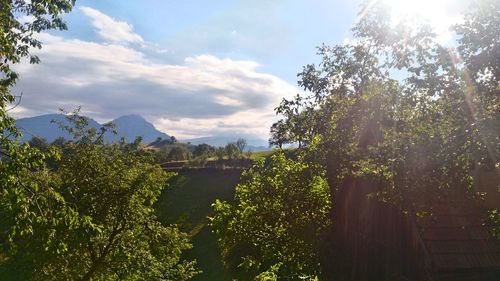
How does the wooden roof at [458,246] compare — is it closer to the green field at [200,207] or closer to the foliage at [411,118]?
the foliage at [411,118]

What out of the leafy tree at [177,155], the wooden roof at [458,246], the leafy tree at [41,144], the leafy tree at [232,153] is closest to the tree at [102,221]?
the leafy tree at [41,144]

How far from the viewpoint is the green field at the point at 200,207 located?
4881 centimetres

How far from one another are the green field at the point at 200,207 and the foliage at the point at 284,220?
13203mm

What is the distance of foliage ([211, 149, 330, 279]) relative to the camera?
18.8 m

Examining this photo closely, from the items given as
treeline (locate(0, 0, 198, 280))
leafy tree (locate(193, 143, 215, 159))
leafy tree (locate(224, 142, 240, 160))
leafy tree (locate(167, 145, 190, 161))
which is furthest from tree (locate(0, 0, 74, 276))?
leafy tree (locate(167, 145, 190, 161))

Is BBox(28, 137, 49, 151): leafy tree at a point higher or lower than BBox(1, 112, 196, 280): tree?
higher

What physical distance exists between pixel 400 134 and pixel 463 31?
447 centimetres

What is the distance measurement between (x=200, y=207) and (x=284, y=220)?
5291cm

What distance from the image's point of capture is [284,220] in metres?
19.1

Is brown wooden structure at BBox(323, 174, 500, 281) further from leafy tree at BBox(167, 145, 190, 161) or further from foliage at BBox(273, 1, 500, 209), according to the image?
leafy tree at BBox(167, 145, 190, 161)

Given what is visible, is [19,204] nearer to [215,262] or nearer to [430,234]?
[430,234]

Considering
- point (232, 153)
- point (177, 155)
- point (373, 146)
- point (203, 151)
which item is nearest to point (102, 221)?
point (373, 146)

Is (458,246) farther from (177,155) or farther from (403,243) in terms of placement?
(177,155)

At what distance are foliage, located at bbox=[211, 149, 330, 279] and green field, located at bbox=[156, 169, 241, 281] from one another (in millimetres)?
13203
